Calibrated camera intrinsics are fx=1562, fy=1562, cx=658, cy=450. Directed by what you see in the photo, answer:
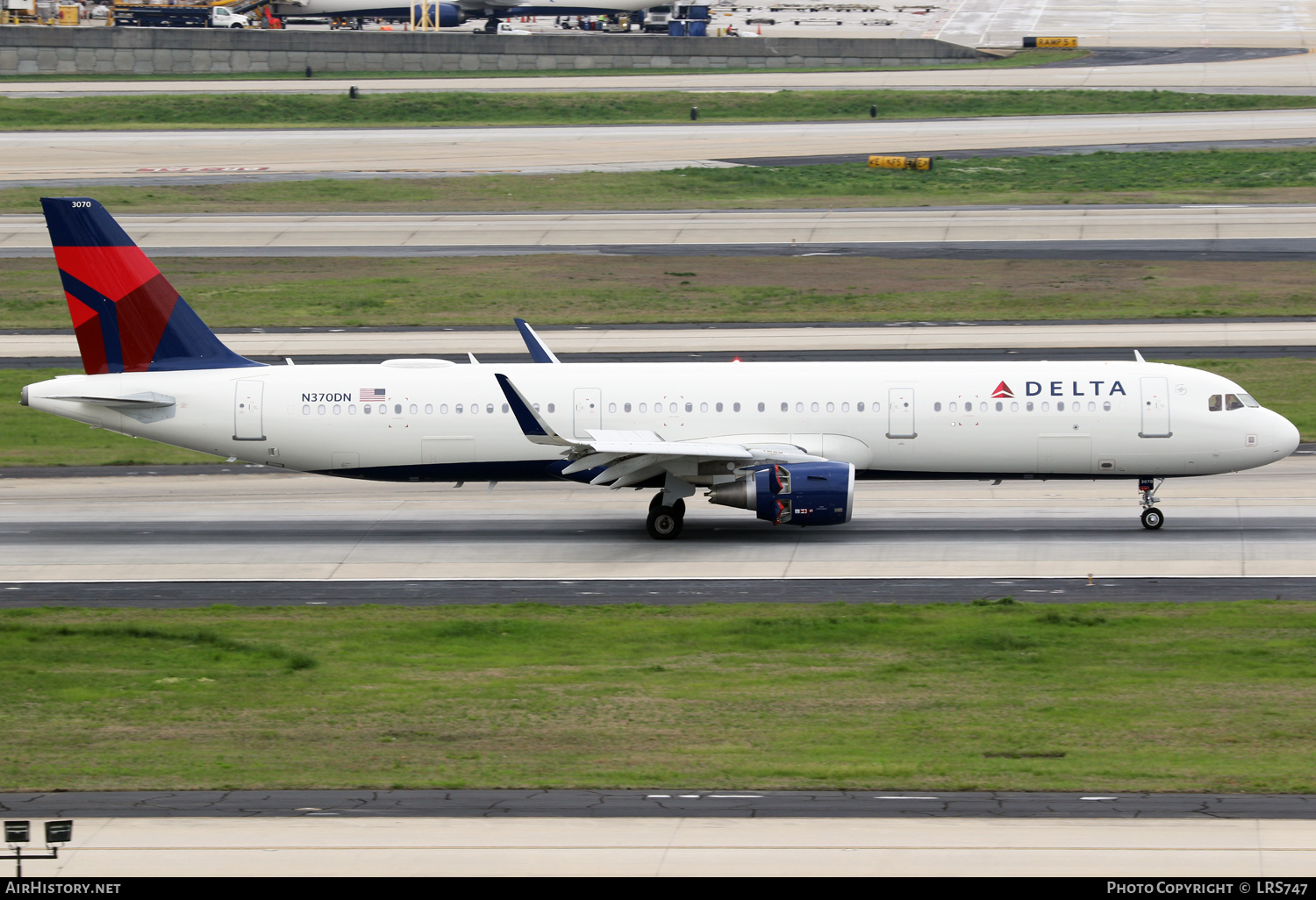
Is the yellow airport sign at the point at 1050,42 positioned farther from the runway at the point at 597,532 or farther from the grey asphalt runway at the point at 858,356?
the runway at the point at 597,532

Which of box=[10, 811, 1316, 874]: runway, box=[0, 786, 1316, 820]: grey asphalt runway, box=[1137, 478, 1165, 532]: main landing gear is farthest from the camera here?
box=[1137, 478, 1165, 532]: main landing gear

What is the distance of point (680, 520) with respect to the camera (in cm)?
3991

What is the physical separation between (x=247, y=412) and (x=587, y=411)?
8736 millimetres

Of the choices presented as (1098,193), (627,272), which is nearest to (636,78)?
(1098,193)

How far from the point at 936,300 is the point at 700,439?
92.6 ft

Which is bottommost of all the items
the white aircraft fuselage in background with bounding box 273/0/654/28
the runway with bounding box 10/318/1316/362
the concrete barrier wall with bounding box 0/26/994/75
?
the runway with bounding box 10/318/1316/362

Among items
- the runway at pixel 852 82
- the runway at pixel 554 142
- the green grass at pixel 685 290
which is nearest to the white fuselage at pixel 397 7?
the runway at pixel 852 82

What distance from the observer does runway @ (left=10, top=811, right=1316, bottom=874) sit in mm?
19562

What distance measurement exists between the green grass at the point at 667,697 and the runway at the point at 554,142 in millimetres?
67083

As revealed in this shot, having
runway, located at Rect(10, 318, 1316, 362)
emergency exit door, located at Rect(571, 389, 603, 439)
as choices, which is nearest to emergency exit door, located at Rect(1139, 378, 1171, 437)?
emergency exit door, located at Rect(571, 389, 603, 439)

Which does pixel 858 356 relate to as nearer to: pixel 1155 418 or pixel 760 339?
pixel 760 339

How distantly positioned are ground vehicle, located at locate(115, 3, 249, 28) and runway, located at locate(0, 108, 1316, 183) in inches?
1570

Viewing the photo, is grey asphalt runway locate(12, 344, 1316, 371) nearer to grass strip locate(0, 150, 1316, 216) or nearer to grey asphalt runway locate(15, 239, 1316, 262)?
grey asphalt runway locate(15, 239, 1316, 262)

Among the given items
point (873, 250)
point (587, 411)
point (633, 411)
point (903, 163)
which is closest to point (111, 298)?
point (587, 411)
